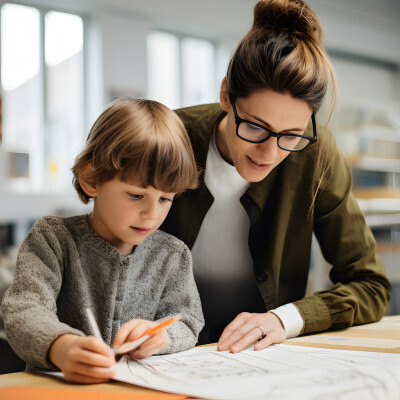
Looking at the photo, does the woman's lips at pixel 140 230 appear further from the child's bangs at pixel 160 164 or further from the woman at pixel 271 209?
the woman at pixel 271 209

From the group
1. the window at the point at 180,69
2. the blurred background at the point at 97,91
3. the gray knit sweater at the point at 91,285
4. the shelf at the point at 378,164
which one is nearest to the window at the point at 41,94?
the blurred background at the point at 97,91

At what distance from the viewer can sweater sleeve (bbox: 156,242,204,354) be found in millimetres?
871

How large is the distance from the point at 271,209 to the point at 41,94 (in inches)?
157

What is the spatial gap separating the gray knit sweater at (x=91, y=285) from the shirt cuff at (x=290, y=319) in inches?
5.9

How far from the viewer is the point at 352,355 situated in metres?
0.79

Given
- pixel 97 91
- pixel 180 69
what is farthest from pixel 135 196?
pixel 180 69

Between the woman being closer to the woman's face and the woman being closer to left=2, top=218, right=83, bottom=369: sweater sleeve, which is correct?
the woman's face

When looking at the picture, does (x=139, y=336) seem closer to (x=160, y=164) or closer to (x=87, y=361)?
(x=87, y=361)

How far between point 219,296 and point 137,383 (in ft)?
2.08

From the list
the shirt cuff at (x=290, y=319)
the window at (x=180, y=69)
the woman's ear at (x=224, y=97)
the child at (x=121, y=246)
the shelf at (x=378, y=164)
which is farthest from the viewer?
the window at (x=180, y=69)

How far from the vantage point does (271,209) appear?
4.03ft

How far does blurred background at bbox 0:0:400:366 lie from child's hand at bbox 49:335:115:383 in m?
3.49

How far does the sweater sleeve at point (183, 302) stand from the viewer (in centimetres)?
87

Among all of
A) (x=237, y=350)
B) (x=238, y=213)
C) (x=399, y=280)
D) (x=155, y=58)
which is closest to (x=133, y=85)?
(x=155, y=58)
